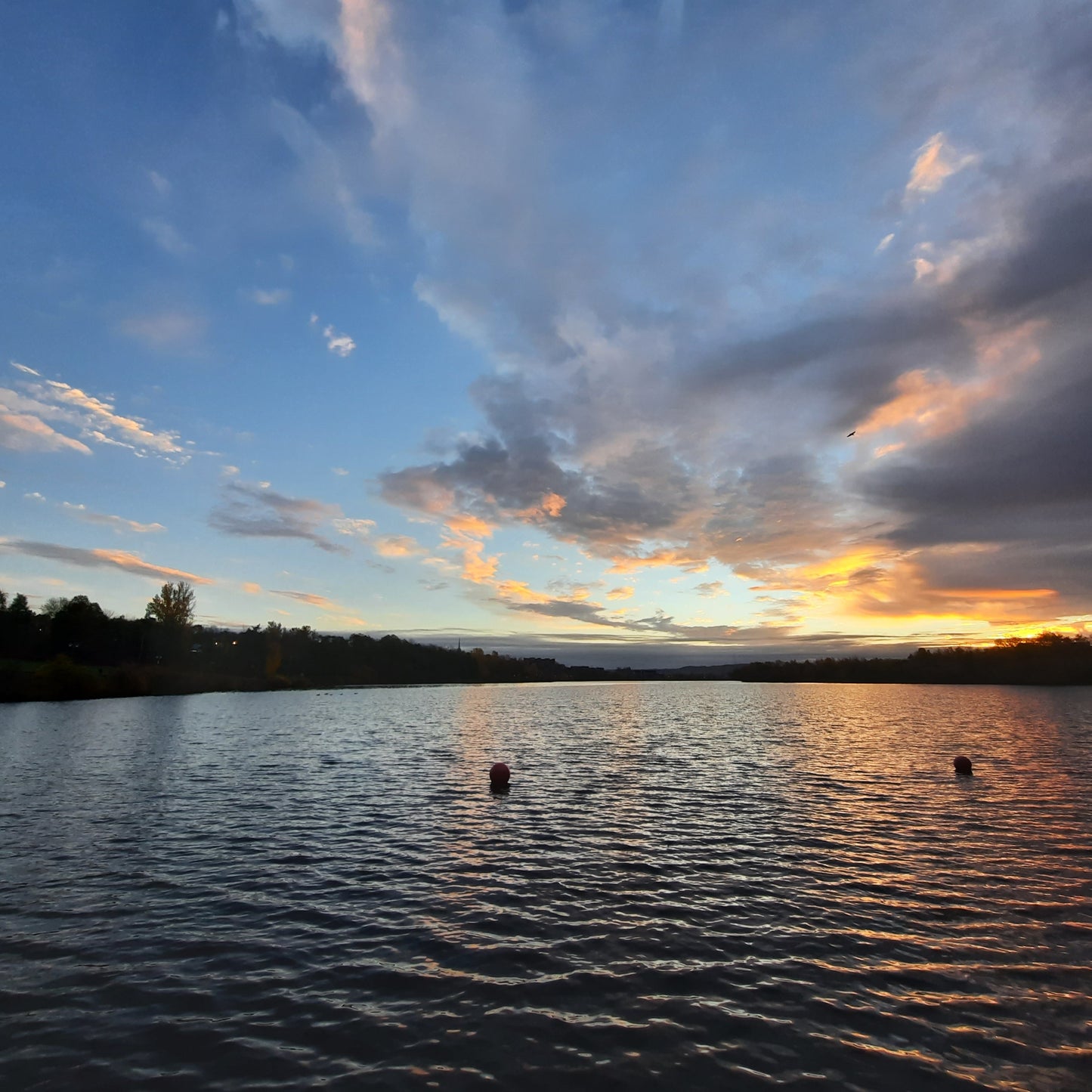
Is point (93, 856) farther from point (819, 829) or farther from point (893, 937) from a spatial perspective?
point (819, 829)

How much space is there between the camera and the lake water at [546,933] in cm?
1125

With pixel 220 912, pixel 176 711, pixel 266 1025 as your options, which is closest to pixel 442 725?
pixel 176 711

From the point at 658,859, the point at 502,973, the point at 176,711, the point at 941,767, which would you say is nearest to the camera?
the point at 502,973

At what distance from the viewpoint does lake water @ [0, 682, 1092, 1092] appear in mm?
11250

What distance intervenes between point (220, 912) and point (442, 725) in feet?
225

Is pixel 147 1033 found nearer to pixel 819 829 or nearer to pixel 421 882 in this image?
pixel 421 882

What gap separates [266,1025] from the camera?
12297 millimetres

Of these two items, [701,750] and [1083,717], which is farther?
[1083,717]

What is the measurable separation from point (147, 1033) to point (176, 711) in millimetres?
103817

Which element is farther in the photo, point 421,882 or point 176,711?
point 176,711

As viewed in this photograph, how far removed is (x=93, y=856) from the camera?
2375 cm

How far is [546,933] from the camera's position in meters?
16.8

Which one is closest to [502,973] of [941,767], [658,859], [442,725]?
[658,859]

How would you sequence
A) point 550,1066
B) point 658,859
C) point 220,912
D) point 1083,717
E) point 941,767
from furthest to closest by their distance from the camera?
point 1083,717 → point 941,767 → point 658,859 → point 220,912 → point 550,1066
